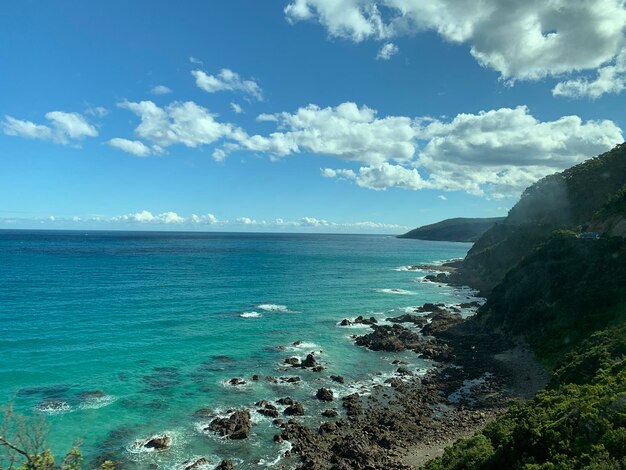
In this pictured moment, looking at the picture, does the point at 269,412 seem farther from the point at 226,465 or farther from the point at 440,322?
the point at 440,322

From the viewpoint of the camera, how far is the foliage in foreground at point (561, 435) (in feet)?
54.9

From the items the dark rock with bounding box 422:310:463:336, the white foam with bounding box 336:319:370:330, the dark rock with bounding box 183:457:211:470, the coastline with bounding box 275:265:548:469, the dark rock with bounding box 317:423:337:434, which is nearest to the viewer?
the dark rock with bounding box 183:457:211:470

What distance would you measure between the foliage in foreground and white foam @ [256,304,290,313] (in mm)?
51328

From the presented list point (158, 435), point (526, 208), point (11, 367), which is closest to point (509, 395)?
point (158, 435)

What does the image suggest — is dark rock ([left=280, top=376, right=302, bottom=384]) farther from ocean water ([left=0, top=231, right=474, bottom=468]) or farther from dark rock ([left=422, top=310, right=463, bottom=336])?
dark rock ([left=422, top=310, right=463, bottom=336])

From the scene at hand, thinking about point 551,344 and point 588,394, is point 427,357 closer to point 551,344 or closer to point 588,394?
point 551,344

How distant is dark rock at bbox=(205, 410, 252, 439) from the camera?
1250 inches

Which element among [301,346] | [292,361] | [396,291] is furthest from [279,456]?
[396,291]

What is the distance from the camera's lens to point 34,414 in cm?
3356

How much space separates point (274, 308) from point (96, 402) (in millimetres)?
41400

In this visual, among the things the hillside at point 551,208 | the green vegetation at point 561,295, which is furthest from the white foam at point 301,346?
the hillside at point 551,208

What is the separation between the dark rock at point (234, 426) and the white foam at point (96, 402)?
1062 centimetres

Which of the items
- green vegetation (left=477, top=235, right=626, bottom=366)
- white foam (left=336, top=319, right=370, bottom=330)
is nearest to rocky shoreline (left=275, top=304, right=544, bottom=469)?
green vegetation (left=477, top=235, right=626, bottom=366)

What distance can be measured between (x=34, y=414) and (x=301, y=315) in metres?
43.9
